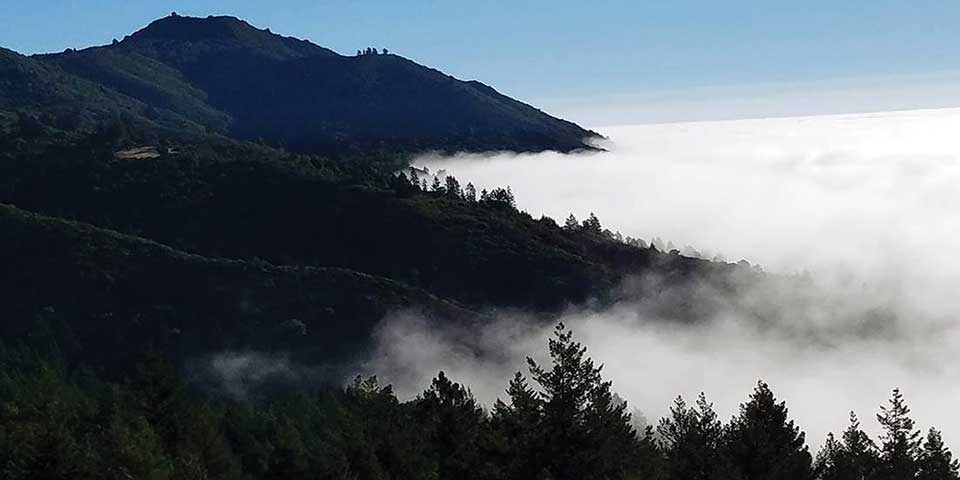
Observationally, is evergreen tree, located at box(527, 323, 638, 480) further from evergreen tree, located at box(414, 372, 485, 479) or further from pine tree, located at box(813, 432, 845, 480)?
pine tree, located at box(813, 432, 845, 480)

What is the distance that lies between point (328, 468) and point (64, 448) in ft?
36.5

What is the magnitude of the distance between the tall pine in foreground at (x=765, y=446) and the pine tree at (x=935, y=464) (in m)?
17.9

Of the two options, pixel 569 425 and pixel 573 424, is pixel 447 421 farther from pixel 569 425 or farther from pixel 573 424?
pixel 573 424

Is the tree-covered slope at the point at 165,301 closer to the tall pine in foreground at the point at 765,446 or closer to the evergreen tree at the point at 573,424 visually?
the tall pine in foreground at the point at 765,446

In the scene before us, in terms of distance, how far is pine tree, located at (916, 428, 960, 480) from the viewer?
58000 mm

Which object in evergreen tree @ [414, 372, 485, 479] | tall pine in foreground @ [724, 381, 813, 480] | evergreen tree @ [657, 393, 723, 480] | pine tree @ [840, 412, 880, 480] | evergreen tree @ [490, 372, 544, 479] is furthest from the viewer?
pine tree @ [840, 412, 880, 480]

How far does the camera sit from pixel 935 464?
59.2 metres

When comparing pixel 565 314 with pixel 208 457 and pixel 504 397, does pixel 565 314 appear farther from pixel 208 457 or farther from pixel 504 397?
pixel 208 457

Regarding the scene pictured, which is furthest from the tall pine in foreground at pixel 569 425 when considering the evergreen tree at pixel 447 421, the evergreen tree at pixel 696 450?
the evergreen tree at pixel 696 450

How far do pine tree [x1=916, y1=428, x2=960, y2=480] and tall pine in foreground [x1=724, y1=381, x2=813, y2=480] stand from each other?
58.8ft

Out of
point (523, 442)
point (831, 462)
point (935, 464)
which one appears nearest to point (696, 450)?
point (831, 462)

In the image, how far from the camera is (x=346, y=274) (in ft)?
561

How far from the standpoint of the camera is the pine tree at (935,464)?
190 ft

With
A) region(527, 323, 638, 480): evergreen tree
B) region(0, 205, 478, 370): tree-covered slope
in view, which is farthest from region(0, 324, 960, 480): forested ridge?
region(0, 205, 478, 370): tree-covered slope
